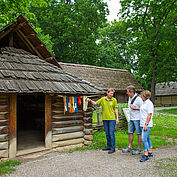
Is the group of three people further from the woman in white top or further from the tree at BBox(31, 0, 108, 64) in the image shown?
the tree at BBox(31, 0, 108, 64)

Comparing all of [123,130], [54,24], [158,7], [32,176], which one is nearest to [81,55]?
[54,24]

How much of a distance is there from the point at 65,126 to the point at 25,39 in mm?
4059

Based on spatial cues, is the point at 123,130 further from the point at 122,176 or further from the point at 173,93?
the point at 173,93

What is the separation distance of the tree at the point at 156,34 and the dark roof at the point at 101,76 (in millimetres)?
2834

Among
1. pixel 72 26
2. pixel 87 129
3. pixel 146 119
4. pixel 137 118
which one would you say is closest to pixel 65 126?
pixel 87 129

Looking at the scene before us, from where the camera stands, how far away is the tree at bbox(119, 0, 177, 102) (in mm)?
20406

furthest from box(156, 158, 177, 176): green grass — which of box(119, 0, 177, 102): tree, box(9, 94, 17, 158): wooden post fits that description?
box(119, 0, 177, 102): tree

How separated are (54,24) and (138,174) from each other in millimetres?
23695

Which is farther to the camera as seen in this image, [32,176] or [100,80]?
[100,80]

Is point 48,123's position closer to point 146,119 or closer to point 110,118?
point 110,118

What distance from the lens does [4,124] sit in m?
5.92

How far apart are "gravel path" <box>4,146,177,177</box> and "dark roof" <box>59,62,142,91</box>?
12.8 metres

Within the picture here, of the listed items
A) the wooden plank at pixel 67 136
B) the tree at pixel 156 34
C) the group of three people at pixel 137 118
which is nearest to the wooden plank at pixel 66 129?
the wooden plank at pixel 67 136

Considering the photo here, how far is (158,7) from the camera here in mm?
20656
